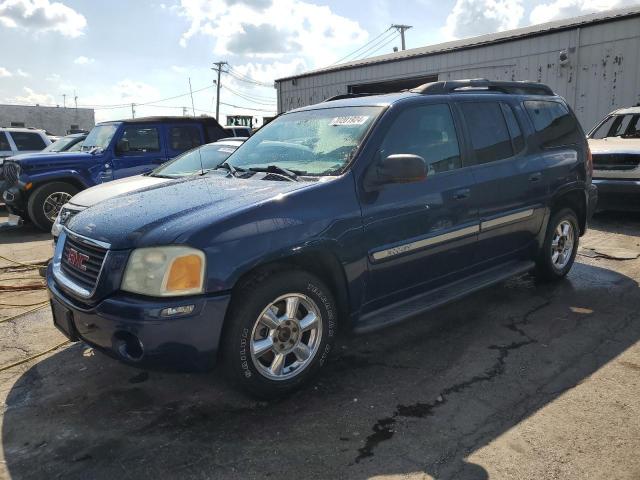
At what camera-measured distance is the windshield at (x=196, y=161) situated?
6.75 metres

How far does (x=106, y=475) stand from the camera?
8.20ft

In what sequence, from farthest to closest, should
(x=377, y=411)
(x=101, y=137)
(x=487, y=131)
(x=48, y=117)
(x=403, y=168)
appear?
(x=48, y=117)
(x=101, y=137)
(x=487, y=131)
(x=403, y=168)
(x=377, y=411)

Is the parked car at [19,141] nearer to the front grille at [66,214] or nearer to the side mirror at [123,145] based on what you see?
the side mirror at [123,145]

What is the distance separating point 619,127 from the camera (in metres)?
9.59

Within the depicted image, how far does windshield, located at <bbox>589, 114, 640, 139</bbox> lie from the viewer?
9328 mm

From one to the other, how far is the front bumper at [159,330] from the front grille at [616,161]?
771 centimetres

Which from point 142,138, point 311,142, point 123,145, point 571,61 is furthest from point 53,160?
point 571,61

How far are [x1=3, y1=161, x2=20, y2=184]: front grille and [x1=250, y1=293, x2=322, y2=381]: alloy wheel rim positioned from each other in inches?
305

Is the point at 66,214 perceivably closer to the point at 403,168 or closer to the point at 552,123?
the point at 403,168

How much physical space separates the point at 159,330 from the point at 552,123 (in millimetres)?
4238

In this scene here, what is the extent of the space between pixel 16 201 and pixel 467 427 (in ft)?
28.6

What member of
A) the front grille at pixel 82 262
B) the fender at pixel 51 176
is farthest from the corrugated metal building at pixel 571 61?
the front grille at pixel 82 262

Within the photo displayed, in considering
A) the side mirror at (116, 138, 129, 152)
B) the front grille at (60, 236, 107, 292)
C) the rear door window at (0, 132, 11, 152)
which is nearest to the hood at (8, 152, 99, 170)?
the side mirror at (116, 138, 129, 152)

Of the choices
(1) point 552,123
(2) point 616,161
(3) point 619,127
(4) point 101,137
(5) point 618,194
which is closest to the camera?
(1) point 552,123
